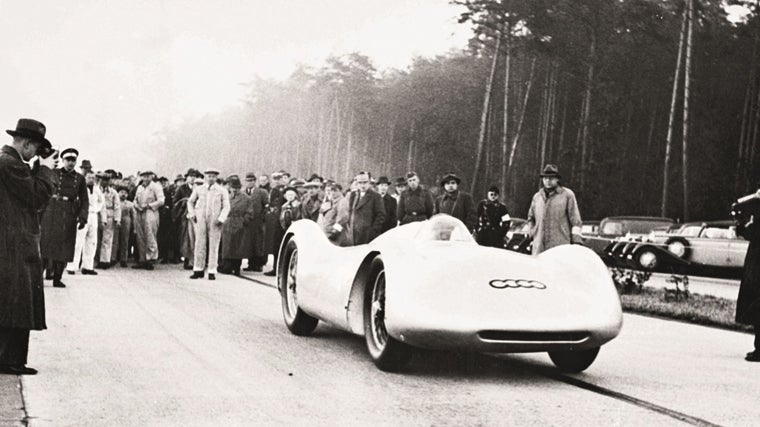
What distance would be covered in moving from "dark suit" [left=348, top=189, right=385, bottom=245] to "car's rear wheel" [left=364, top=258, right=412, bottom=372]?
662 centimetres

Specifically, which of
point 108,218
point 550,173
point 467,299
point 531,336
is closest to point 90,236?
point 108,218

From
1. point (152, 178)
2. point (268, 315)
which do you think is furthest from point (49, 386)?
point (152, 178)

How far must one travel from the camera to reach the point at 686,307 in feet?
48.0

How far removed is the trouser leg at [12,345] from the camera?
7.41m

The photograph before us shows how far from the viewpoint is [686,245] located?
27219 millimetres

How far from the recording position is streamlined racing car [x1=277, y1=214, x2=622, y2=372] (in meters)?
7.70

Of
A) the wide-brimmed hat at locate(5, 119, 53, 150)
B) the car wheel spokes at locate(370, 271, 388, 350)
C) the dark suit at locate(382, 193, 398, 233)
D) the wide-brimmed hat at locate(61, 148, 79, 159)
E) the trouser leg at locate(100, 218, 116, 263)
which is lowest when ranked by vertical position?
the trouser leg at locate(100, 218, 116, 263)

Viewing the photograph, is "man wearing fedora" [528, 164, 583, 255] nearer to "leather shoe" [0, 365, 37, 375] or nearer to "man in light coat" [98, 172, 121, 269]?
"leather shoe" [0, 365, 37, 375]

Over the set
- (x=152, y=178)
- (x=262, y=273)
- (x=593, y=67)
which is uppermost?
(x=593, y=67)

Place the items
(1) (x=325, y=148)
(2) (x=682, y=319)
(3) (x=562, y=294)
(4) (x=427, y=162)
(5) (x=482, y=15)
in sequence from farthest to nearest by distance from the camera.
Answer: (1) (x=325, y=148) → (4) (x=427, y=162) → (5) (x=482, y=15) → (2) (x=682, y=319) → (3) (x=562, y=294)

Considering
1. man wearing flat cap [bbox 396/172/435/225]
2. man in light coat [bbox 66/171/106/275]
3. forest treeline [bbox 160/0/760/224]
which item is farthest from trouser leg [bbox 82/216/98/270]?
forest treeline [bbox 160/0/760/224]

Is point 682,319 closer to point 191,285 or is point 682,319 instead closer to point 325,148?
point 191,285

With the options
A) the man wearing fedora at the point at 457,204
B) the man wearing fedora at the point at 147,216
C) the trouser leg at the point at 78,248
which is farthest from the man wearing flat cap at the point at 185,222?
the man wearing fedora at the point at 457,204

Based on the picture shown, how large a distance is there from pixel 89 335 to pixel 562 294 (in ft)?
14.1
